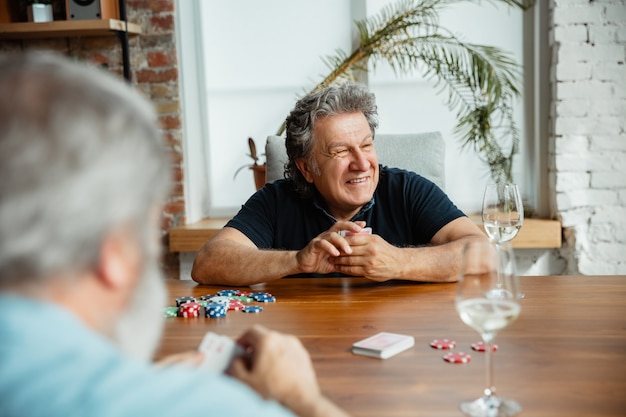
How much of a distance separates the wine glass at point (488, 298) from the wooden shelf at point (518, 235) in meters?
2.34

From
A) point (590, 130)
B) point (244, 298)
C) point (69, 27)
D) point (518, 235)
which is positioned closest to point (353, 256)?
point (244, 298)

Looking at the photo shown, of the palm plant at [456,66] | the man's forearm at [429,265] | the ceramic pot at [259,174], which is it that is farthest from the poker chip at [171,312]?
the palm plant at [456,66]

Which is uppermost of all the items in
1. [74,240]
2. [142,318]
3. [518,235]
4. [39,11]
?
[39,11]

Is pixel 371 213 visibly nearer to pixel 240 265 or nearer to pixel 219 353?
pixel 240 265

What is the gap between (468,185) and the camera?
380 cm

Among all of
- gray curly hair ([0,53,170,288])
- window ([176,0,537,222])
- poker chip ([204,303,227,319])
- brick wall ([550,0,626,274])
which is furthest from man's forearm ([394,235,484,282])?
window ([176,0,537,222])

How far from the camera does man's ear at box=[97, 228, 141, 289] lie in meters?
0.64

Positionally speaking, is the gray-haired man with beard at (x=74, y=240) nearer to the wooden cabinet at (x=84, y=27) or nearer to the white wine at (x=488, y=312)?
the white wine at (x=488, y=312)

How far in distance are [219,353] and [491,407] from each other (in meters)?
0.41

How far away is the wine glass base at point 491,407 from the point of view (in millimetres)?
1021

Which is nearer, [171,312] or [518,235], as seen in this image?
[171,312]

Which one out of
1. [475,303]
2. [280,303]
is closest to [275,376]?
[475,303]

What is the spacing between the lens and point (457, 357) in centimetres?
125

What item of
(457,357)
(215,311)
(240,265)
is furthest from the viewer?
(240,265)
